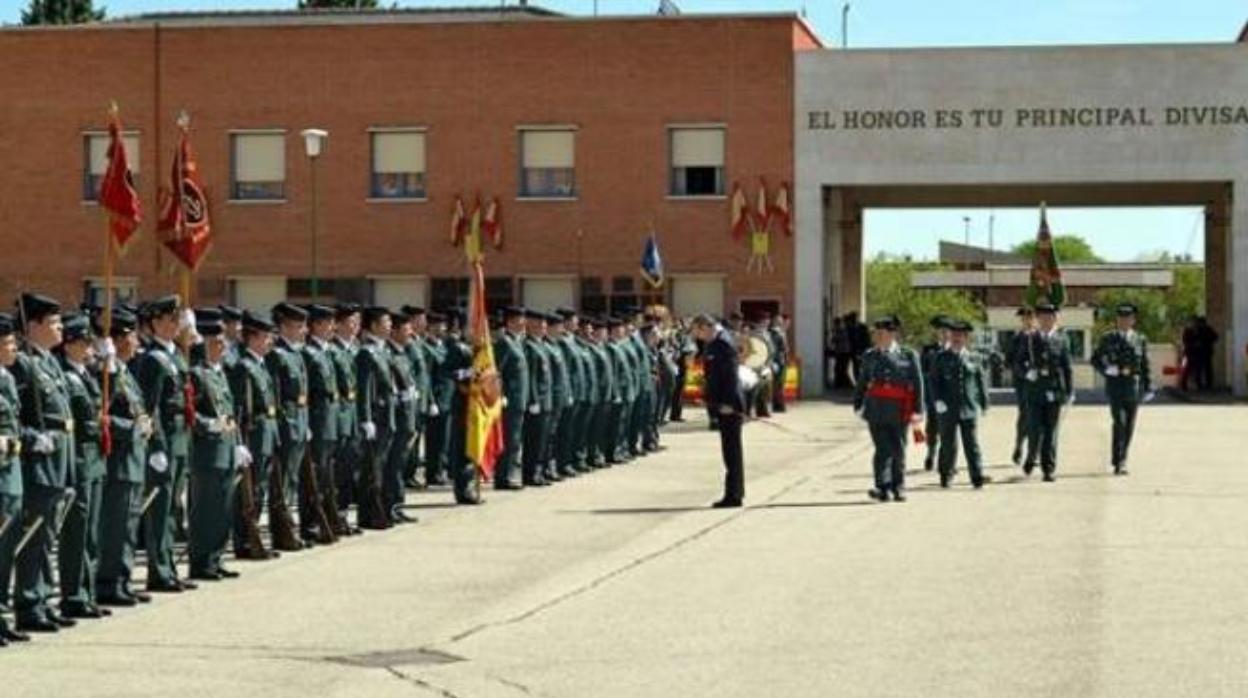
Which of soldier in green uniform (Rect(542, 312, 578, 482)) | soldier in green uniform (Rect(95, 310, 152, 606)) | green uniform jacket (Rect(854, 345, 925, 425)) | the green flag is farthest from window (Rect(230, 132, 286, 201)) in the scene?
soldier in green uniform (Rect(95, 310, 152, 606))

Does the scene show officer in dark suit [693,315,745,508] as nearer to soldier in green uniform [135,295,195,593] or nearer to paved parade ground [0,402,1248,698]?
paved parade ground [0,402,1248,698]

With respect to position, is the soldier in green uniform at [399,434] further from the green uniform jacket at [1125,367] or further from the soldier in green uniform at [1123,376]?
the green uniform jacket at [1125,367]

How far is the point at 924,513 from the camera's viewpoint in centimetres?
2092

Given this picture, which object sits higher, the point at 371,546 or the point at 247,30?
the point at 247,30

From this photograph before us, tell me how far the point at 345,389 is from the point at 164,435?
3.76 metres

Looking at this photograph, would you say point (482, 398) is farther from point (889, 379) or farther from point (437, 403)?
point (889, 379)

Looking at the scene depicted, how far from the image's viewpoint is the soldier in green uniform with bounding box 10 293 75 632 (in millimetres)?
12914

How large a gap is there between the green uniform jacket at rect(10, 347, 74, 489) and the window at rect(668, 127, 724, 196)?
122 ft

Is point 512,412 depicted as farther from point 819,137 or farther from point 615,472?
point 819,137

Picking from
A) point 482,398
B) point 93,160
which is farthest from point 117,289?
point 482,398

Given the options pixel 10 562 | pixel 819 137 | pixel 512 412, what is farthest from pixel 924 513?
pixel 819 137

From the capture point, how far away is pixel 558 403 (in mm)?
25062

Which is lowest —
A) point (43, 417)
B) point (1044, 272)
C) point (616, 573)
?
point (616, 573)

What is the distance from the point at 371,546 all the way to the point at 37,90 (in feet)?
120
